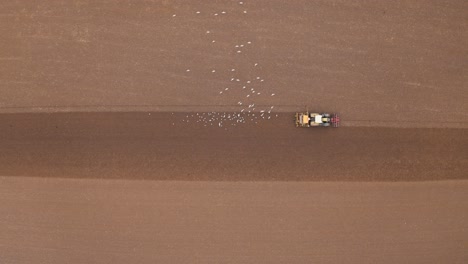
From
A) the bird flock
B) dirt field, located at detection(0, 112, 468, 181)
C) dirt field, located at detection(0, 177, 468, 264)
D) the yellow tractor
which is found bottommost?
dirt field, located at detection(0, 177, 468, 264)

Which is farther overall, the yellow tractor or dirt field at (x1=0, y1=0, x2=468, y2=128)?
dirt field at (x1=0, y1=0, x2=468, y2=128)

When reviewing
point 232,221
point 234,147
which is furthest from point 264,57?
point 232,221

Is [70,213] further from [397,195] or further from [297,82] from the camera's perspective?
[397,195]

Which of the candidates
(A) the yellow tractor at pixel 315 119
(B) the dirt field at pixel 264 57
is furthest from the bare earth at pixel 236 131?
(A) the yellow tractor at pixel 315 119

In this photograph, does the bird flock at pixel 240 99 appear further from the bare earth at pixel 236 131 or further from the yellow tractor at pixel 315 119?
the yellow tractor at pixel 315 119

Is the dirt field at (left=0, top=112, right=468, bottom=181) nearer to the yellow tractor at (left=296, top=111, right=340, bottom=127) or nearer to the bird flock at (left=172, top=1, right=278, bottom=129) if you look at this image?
the bird flock at (left=172, top=1, right=278, bottom=129)

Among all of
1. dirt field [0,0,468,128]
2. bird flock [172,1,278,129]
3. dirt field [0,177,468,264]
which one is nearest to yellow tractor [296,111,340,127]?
dirt field [0,0,468,128]

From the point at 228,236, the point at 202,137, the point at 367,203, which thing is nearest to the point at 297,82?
the point at 202,137
